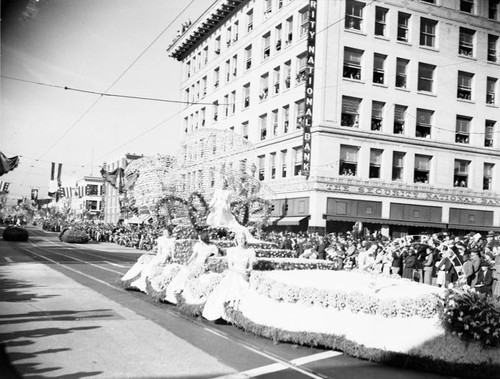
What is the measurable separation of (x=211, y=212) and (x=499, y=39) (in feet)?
94.5

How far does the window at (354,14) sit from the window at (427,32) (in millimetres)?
4582

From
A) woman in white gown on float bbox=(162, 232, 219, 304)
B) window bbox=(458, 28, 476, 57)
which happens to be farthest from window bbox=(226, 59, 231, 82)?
woman in white gown on float bbox=(162, 232, 219, 304)

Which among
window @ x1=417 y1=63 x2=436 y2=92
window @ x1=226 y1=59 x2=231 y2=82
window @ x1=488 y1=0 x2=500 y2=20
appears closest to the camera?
window @ x1=417 y1=63 x2=436 y2=92

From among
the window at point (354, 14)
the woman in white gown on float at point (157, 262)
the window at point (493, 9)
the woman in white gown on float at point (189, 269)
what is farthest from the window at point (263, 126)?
the woman in white gown on float at point (189, 269)

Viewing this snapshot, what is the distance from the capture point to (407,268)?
16.8 meters

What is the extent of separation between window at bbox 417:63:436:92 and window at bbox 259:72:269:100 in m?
9.88

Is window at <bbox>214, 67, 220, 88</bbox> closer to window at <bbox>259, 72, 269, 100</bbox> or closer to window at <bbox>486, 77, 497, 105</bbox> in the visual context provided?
window at <bbox>259, 72, 269, 100</bbox>

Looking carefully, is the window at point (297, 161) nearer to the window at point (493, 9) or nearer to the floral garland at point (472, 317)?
the window at point (493, 9)

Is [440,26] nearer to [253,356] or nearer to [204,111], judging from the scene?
[204,111]

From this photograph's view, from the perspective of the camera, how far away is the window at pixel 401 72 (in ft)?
104

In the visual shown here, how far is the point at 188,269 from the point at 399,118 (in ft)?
77.1

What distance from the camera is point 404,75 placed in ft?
105

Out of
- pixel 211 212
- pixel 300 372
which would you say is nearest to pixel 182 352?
pixel 300 372

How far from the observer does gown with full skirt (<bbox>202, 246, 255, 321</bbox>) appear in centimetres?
970
